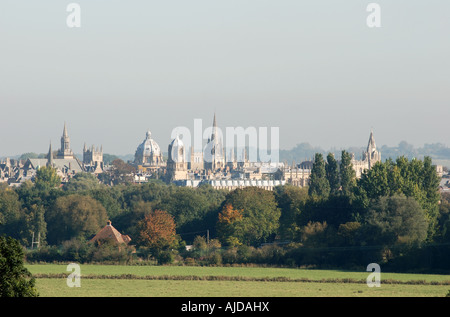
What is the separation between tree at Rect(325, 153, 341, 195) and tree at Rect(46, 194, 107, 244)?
19.1m

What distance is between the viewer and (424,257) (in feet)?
165

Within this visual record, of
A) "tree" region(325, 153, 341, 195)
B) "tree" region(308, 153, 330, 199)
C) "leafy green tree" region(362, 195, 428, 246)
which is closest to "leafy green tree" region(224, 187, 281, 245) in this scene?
"tree" region(308, 153, 330, 199)

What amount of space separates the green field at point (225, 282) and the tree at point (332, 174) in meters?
29.0

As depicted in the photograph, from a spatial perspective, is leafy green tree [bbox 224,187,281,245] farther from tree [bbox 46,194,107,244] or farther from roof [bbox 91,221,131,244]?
tree [bbox 46,194,107,244]

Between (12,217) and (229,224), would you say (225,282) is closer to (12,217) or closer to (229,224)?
(229,224)

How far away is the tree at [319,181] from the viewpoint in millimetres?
77169

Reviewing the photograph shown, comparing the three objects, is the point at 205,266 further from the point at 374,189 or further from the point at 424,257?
the point at 374,189

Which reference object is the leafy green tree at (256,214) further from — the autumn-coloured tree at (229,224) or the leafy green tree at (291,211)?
the leafy green tree at (291,211)

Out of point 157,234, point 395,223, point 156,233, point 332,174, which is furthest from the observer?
point 332,174

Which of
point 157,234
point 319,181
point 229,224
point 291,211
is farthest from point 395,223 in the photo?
point 319,181

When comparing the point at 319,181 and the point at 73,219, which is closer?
the point at 73,219

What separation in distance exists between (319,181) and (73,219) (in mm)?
20559

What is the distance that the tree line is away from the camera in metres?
53.3

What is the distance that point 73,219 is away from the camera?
233ft
